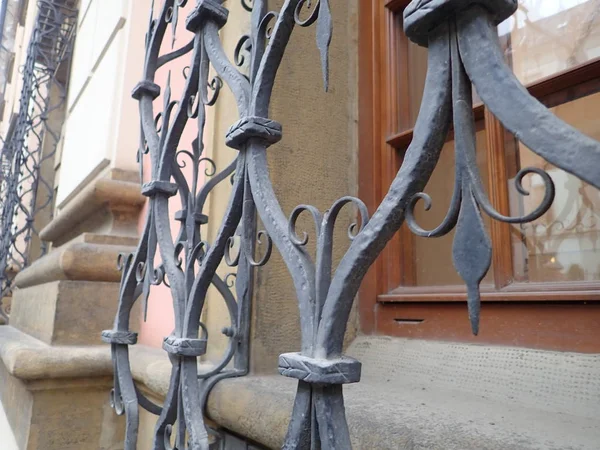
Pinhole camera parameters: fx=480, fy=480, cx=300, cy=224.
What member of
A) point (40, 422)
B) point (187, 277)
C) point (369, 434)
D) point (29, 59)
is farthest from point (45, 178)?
point (369, 434)

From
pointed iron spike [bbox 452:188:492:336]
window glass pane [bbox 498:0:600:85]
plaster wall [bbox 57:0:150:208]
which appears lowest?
pointed iron spike [bbox 452:188:492:336]

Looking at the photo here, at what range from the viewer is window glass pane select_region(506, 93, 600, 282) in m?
0.87

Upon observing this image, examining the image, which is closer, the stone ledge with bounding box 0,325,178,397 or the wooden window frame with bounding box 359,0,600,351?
the wooden window frame with bounding box 359,0,600,351

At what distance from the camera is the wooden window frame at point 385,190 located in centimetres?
86

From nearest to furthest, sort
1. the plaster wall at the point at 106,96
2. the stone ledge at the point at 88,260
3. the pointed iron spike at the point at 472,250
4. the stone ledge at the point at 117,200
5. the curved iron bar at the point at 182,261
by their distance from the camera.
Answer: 1. the pointed iron spike at the point at 472,250
2. the curved iron bar at the point at 182,261
3. the stone ledge at the point at 88,260
4. the stone ledge at the point at 117,200
5. the plaster wall at the point at 106,96

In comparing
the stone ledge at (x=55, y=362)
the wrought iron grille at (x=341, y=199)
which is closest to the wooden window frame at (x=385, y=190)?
the wrought iron grille at (x=341, y=199)

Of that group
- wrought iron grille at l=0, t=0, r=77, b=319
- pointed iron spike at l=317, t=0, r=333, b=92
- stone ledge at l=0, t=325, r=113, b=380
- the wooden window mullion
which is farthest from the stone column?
wrought iron grille at l=0, t=0, r=77, b=319

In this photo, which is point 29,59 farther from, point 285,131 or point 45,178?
point 285,131

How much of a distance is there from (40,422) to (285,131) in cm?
126

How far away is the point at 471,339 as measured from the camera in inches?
38.2

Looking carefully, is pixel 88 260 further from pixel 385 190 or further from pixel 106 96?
pixel 385 190

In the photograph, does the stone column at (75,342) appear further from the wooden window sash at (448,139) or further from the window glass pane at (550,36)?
the window glass pane at (550,36)

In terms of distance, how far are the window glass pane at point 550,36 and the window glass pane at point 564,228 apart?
0.11 m

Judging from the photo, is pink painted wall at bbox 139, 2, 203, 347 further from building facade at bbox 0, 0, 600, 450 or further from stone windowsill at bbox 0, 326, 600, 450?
stone windowsill at bbox 0, 326, 600, 450
